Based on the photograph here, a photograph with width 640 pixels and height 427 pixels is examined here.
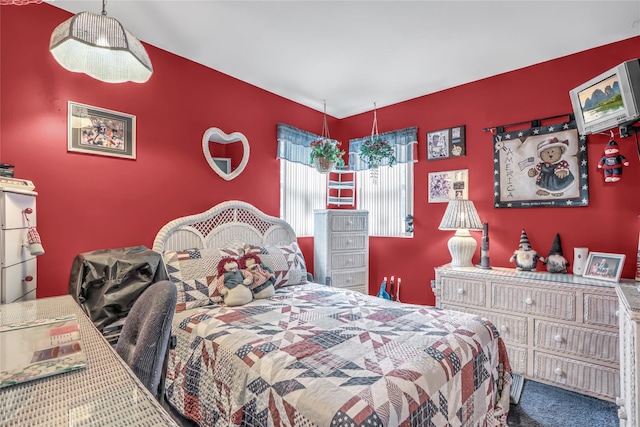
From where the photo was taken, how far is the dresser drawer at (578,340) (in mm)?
2135

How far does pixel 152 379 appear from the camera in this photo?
3.42 feet

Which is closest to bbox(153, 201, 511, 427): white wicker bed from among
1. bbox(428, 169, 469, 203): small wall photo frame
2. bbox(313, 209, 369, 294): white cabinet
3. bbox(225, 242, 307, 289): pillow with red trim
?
bbox(225, 242, 307, 289): pillow with red trim

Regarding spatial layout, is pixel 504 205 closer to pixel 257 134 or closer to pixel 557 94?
pixel 557 94

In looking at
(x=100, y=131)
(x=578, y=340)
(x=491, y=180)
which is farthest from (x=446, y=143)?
(x=100, y=131)

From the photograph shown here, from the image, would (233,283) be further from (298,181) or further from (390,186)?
(390,186)

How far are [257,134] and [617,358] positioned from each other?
3.48 meters

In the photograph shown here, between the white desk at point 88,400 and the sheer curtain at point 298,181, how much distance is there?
272 cm

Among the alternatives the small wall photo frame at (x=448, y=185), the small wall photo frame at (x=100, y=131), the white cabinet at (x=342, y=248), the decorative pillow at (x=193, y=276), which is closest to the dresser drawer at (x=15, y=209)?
the small wall photo frame at (x=100, y=131)

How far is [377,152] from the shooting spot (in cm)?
362

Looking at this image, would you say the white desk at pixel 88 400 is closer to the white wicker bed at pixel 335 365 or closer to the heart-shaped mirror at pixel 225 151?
the white wicker bed at pixel 335 365

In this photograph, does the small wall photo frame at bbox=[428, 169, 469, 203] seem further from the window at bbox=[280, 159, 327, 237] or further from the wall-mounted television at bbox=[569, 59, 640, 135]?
the window at bbox=[280, 159, 327, 237]

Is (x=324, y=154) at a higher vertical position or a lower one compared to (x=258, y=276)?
higher

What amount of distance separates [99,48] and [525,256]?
3.39m

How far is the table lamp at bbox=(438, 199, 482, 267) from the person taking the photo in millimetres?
2941
